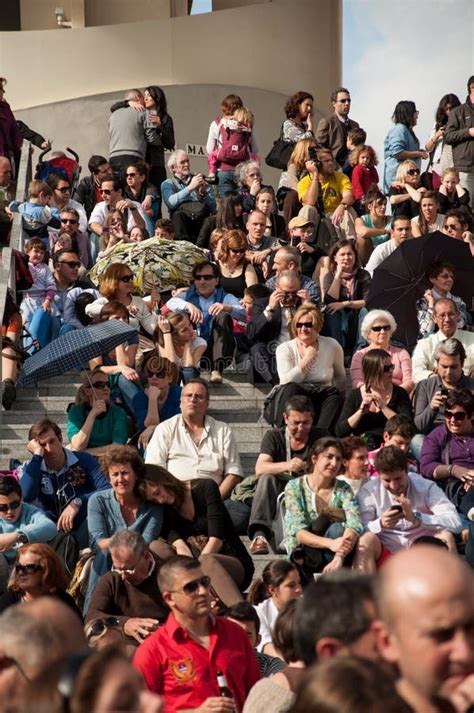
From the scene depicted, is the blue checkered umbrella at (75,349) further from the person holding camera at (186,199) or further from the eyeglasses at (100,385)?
the person holding camera at (186,199)

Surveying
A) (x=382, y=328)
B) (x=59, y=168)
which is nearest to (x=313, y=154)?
(x=59, y=168)

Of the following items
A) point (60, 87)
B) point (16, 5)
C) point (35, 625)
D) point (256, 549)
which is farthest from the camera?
point (16, 5)

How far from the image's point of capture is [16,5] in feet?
85.4

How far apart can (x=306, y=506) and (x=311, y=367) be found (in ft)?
7.03

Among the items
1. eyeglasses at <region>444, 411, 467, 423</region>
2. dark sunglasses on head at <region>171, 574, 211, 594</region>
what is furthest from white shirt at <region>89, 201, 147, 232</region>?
dark sunglasses on head at <region>171, 574, 211, 594</region>

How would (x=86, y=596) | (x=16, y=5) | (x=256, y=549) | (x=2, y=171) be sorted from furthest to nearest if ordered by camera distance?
(x=16, y=5)
(x=2, y=171)
(x=256, y=549)
(x=86, y=596)

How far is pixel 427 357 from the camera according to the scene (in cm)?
1265

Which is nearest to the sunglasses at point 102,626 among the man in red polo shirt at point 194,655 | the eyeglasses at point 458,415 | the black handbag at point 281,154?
the man in red polo shirt at point 194,655

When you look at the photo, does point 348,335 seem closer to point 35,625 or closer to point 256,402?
point 256,402

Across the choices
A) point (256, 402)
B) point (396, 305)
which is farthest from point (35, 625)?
point (396, 305)

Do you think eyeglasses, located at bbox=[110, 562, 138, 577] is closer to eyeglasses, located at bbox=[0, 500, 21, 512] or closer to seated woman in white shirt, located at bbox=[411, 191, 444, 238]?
eyeglasses, located at bbox=[0, 500, 21, 512]

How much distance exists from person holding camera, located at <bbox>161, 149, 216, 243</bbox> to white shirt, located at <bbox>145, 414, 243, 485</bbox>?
5827mm

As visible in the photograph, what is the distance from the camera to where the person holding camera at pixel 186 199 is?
16922mm

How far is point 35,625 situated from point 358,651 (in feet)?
2.82
